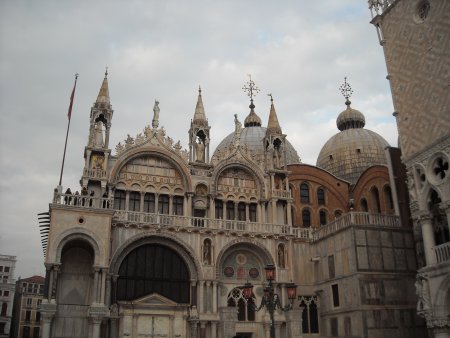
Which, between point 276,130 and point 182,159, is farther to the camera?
point 276,130

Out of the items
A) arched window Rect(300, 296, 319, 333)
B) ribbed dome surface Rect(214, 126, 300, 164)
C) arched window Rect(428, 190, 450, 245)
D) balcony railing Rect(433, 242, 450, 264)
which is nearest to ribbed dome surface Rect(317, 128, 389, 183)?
ribbed dome surface Rect(214, 126, 300, 164)

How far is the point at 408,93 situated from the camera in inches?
1013

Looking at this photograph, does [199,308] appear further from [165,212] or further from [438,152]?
[438,152]

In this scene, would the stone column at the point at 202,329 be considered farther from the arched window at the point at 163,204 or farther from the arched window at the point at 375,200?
the arched window at the point at 375,200

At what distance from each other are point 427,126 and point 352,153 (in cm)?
2580

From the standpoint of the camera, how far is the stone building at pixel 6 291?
63938mm

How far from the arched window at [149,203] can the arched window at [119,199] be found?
1.43 metres

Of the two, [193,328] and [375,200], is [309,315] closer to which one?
[193,328]

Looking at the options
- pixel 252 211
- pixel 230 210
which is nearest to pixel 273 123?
pixel 252 211

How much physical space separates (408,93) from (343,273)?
36.0 ft

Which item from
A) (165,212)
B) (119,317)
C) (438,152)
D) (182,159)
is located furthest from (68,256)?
(438,152)

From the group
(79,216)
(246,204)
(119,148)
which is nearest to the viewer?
(79,216)

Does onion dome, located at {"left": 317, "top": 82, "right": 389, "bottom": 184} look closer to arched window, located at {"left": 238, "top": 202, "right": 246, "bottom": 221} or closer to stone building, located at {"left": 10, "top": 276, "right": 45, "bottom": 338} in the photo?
arched window, located at {"left": 238, "top": 202, "right": 246, "bottom": 221}

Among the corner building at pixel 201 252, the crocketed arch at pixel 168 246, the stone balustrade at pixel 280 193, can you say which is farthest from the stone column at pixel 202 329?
the stone balustrade at pixel 280 193
